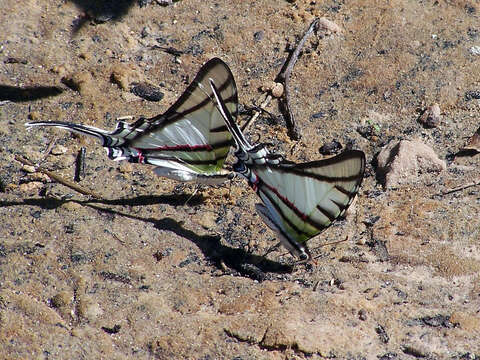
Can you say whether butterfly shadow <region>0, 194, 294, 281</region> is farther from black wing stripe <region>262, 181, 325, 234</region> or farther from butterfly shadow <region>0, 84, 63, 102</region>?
butterfly shadow <region>0, 84, 63, 102</region>

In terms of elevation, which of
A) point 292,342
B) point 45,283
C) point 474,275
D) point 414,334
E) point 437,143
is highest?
point 437,143

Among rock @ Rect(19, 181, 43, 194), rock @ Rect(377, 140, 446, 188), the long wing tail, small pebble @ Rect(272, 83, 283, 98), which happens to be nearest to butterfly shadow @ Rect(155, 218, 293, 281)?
the long wing tail

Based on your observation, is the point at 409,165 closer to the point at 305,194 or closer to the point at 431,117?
the point at 431,117

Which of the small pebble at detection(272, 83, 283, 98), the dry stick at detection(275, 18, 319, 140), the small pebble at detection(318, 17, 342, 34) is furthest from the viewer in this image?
the small pebble at detection(318, 17, 342, 34)

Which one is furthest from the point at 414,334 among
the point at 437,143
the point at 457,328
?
the point at 437,143

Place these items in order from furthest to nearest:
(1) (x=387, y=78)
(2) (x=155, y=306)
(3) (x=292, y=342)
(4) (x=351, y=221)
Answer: (1) (x=387, y=78)
(4) (x=351, y=221)
(2) (x=155, y=306)
(3) (x=292, y=342)

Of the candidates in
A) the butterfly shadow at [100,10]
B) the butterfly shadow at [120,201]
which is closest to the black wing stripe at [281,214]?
the butterfly shadow at [120,201]

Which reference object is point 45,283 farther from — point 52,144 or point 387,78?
point 387,78

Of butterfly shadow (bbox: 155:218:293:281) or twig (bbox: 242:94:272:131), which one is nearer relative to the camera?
butterfly shadow (bbox: 155:218:293:281)
